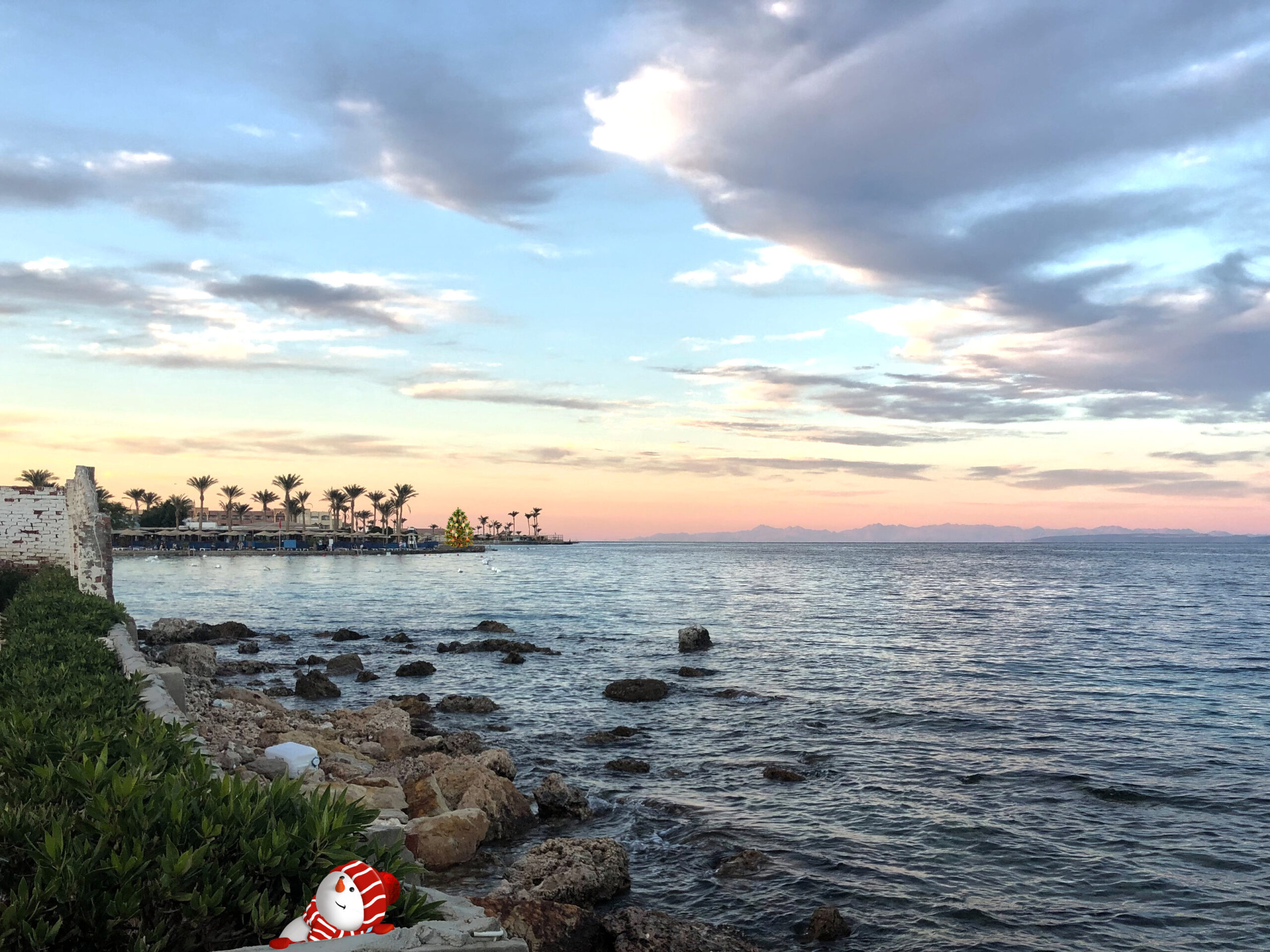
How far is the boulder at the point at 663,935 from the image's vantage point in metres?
10.6

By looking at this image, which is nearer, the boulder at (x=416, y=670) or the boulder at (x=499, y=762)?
the boulder at (x=499, y=762)

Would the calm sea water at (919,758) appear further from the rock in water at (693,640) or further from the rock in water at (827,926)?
the rock in water at (693,640)

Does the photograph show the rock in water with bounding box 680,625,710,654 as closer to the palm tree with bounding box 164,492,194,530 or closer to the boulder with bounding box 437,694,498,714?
the boulder with bounding box 437,694,498,714

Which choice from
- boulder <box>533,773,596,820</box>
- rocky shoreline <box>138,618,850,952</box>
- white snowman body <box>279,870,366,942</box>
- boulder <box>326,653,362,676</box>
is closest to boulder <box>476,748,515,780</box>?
rocky shoreline <box>138,618,850,952</box>

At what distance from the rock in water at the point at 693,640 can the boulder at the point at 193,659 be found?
843 inches

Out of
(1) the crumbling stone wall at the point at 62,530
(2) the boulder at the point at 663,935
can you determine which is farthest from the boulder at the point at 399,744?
(1) the crumbling stone wall at the point at 62,530

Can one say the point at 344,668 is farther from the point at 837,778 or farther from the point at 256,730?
the point at 837,778

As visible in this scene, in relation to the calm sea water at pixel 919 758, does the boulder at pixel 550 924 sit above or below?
above

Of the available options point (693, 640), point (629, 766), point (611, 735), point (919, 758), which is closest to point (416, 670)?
point (693, 640)

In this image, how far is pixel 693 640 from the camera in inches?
1624

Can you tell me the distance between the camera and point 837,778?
1925 centimetres

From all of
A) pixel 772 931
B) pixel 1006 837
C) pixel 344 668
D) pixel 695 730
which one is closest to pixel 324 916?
pixel 772 931

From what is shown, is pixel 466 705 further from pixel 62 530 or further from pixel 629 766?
pixel 62 530

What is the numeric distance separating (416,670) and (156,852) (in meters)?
30.5
